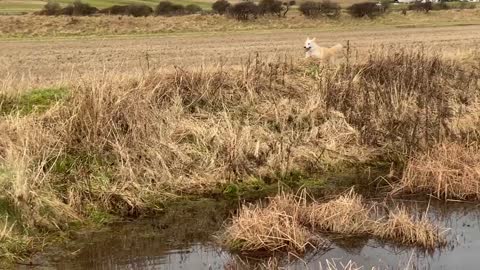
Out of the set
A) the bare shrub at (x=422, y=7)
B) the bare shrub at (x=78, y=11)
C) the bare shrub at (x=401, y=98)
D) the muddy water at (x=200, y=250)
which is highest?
the bare shrub at (x=401, y=98)

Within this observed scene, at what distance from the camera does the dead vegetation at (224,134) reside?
891cm

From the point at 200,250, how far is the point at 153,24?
37.7m

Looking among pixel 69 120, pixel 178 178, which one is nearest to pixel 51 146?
pixel 69 120

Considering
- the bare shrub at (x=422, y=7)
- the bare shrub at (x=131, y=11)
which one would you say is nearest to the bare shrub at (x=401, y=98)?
the bare shrub at (x=131, y=11)

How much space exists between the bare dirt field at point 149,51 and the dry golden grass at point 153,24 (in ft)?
14.4

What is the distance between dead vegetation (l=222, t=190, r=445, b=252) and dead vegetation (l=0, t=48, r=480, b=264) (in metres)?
0.02

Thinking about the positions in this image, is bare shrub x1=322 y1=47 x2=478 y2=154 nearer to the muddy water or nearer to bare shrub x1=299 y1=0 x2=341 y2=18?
the muddy water

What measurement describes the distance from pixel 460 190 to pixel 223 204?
371 cm

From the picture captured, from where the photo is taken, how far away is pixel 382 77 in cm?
1415

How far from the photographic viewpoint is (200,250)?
8.36 meters

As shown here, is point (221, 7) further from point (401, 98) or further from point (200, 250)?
point (200, 250)

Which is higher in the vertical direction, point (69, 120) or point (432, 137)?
point (69, 120)

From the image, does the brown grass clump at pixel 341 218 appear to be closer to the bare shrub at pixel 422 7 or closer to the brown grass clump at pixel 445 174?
the brown grass clump at pixel 445 174

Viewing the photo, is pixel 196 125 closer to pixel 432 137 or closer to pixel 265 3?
pixel 432 137
